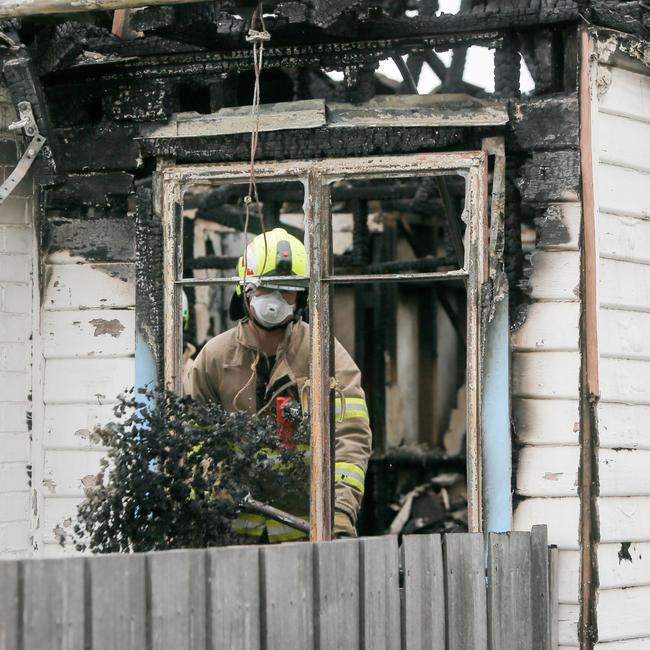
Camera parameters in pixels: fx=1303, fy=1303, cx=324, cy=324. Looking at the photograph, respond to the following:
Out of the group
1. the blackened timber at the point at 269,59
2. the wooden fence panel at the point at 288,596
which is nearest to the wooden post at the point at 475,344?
the blackened timber at the point at 269,59

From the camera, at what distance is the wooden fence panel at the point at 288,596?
4.59m

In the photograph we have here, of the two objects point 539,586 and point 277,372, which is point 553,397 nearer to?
point 539,586

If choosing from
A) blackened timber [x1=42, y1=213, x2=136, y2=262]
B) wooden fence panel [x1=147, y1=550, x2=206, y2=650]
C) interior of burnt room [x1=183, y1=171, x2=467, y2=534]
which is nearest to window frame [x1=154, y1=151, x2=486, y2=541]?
blackened timber [x1=42, y1=213, x2=136, y2=262]

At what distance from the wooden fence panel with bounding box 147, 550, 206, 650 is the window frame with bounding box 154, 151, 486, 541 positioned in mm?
1634

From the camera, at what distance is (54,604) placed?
415cm

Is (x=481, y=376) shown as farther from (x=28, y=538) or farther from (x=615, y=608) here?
(x=28, y=538)

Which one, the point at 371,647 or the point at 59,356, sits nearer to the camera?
the point at 371,647

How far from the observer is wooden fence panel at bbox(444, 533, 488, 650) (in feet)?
16.9

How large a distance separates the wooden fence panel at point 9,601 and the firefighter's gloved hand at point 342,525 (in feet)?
7.87

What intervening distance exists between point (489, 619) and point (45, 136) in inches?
121

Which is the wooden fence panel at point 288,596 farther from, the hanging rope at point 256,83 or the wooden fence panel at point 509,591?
the hanging rope at point 256,83

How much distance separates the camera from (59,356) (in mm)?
6441

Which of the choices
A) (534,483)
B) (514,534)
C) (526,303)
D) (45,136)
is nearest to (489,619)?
(514,534)

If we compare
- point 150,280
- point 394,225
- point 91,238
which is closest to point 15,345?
point 91,238
